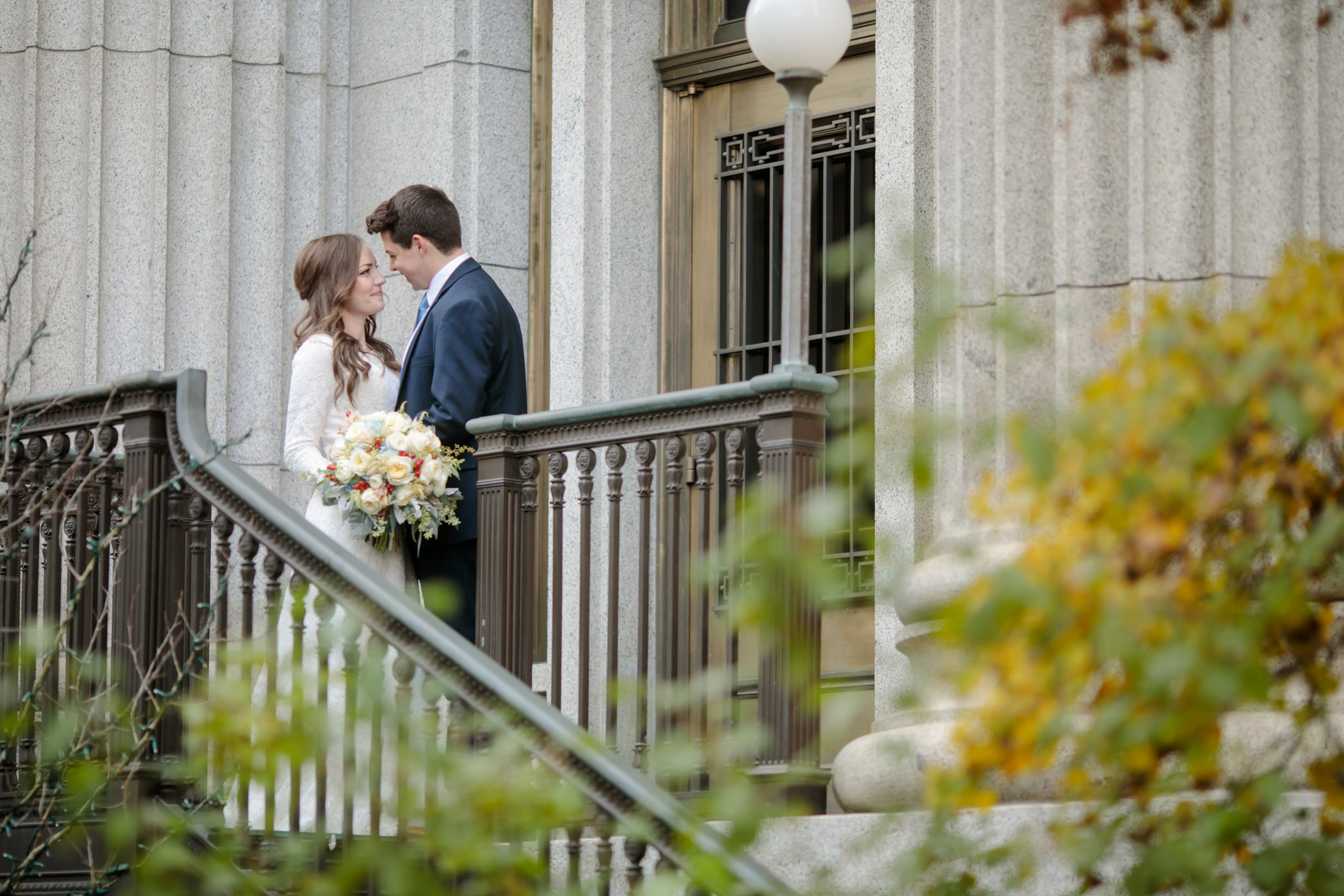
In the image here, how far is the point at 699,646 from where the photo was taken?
18.9 feet

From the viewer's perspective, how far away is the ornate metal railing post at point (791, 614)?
5.55 metres

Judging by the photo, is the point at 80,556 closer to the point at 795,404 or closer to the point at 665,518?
the point at 665,518

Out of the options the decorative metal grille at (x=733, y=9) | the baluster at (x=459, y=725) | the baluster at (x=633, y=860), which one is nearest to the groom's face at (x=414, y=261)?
the baluster at (x=459, y=725)

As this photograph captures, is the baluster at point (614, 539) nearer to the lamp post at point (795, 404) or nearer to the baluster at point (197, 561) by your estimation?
the lamp post at point (795, 404)

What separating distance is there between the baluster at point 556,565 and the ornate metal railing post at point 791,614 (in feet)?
2.50

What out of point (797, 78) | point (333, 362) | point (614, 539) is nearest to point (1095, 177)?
point (797, 78)

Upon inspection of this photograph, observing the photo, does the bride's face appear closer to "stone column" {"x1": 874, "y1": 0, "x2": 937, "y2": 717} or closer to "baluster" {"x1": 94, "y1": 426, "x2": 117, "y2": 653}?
"baluster" {"x1": 94, "y1": 426, "x2": 117, "y2": 653}

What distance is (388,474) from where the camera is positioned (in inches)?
258

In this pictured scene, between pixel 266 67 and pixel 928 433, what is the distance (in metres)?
7.30

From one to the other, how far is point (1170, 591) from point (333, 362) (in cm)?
498

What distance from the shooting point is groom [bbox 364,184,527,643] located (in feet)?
22.5

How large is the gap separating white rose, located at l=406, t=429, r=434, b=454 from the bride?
46 cm

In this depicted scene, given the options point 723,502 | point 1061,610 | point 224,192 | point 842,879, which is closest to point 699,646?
Answer: point 842,879

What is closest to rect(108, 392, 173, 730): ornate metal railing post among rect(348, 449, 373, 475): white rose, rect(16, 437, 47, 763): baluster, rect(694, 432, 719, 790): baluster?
Result: rect(16, 437, 47, 763): baluster
